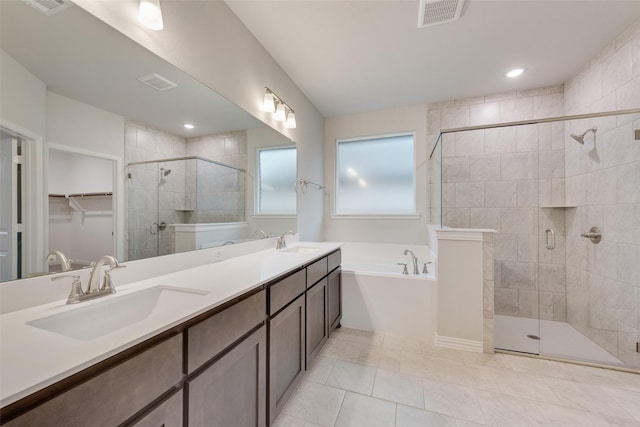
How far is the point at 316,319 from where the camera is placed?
1.91 metres

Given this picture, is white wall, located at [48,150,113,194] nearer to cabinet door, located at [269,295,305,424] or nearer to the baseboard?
cabinet door, located at [269,295,305,424]

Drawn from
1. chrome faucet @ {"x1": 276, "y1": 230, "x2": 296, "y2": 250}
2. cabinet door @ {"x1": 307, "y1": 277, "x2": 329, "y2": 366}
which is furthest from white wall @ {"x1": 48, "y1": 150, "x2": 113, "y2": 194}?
chrome faucet @ {"x1": 276, "y1": 230, "x2": 296, "y2": 250}

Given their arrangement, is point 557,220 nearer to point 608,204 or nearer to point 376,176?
point 608,204

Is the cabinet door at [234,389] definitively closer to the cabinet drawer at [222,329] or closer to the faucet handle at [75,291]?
the cabinet drawer at [222,329]

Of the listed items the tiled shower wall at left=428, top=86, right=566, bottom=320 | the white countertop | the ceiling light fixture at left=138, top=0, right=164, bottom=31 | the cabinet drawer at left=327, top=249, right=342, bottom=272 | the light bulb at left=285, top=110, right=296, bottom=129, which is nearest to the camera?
the white countertop

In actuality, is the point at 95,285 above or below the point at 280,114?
below

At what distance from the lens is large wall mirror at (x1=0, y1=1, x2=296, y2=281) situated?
0.87 meters

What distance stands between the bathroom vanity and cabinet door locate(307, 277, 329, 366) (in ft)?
0.22

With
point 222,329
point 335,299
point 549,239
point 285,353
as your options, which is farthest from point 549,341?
point 222,329

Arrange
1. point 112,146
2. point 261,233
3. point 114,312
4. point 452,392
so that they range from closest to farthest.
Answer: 1. point 114,312
2. point 112,146
3. point 452,392
4. point 261,233

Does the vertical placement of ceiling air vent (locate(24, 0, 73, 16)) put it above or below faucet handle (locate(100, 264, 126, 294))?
above

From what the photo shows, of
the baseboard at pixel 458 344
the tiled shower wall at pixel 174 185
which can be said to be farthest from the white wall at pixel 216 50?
the baseboard at pixel 458 344

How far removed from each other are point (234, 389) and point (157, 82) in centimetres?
151

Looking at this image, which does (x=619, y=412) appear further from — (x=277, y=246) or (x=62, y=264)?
(x=62, y=264)
